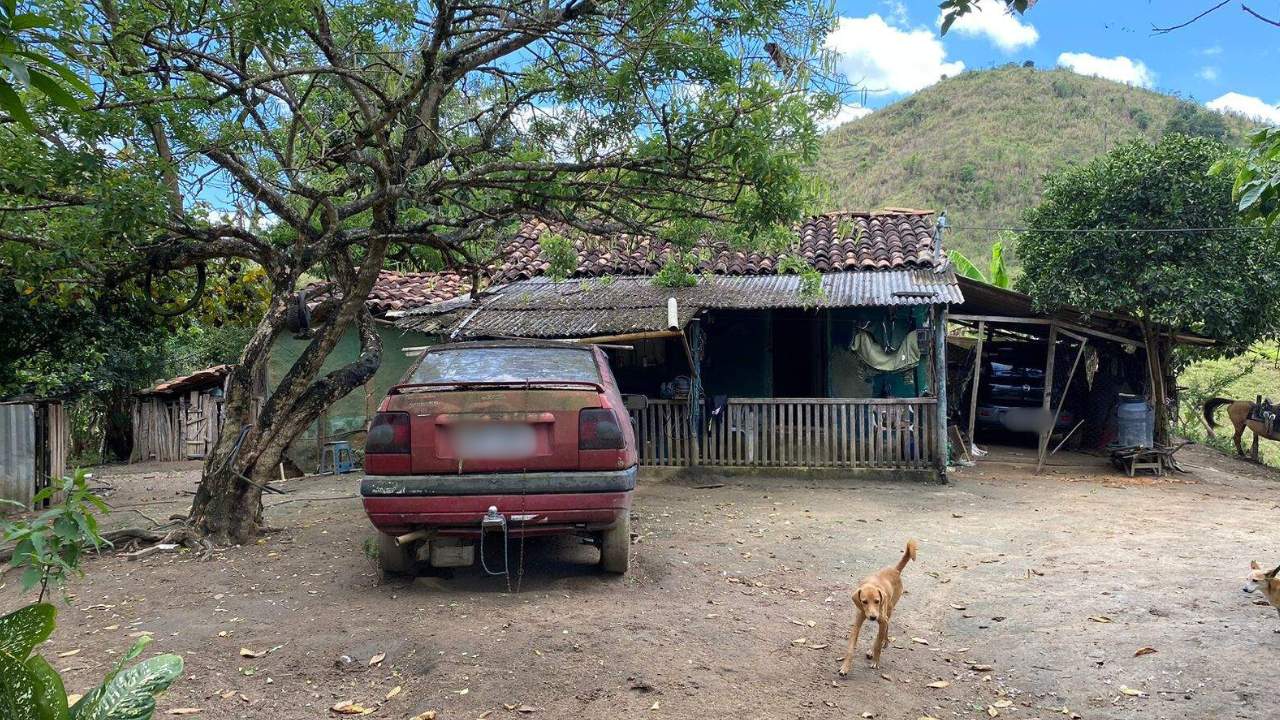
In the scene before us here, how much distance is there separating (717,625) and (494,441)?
164cm

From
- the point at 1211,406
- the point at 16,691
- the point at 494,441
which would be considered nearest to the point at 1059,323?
the point at 1211,406

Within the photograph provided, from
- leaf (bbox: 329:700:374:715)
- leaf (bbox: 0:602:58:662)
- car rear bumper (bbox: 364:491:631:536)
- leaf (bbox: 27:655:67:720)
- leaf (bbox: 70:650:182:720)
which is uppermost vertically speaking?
leaf (bbox: 0:602:58:662)

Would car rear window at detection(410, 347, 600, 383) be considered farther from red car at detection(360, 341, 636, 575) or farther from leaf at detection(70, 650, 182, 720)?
leaf at detection(70, 650, 182, 720)

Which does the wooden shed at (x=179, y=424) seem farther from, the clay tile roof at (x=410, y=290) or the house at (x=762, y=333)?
the house at (x=762, y=333)

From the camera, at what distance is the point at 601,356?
243 inches

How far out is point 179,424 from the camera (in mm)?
17531

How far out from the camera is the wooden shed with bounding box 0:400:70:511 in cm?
805

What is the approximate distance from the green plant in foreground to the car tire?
411 cm

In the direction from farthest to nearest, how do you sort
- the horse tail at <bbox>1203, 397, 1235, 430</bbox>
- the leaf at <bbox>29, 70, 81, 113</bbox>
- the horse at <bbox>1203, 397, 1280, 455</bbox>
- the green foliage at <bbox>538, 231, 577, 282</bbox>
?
the horse tail at <bbox>1203, 397, 1235, 430</bbox> < the horse at <bbox>1203, 397, 1280, 455</bbox> < the green foliage at <bbox>538, 231, 577, 282</bbox> < the leaf at <bbox>29, 70, 81, 113</bbox>

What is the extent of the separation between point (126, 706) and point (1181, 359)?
52.7 ft

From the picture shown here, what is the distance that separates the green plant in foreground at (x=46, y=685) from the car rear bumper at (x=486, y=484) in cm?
345

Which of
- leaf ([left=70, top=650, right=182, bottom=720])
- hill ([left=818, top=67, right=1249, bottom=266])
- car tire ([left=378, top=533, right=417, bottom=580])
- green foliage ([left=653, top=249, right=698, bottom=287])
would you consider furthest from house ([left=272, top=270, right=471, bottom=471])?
hill ([left=818, top=67, right=1249, bottom=266])

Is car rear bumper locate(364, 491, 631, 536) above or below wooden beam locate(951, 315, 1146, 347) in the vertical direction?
below

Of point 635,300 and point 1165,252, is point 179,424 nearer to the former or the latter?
point 635,300
